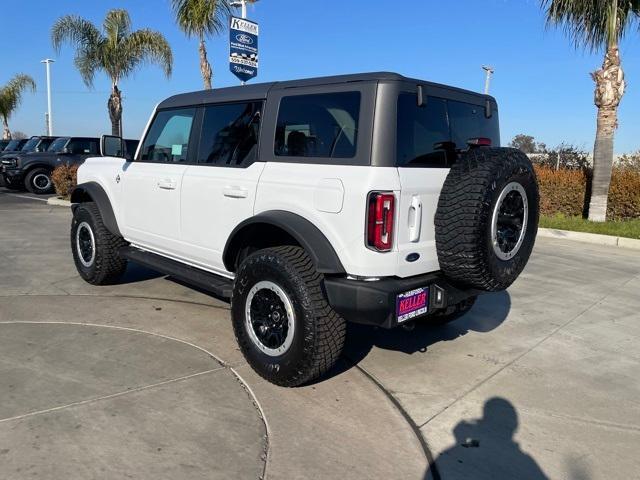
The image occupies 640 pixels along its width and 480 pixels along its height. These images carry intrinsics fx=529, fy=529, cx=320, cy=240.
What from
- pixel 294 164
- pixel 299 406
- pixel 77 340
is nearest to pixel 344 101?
pixel 294 164

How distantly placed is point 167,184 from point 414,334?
2523 millimetres

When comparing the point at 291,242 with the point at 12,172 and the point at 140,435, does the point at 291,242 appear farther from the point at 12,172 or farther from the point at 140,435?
the point at 12,172

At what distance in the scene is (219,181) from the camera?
3.99 meters

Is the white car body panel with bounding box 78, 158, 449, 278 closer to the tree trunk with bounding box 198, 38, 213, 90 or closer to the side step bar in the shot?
the side step bar

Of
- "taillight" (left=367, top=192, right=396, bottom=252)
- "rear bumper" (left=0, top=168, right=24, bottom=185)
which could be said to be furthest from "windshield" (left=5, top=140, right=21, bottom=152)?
"taillight" (left=367, top=192, right=396, bottom=252)

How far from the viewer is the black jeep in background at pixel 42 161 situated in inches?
670

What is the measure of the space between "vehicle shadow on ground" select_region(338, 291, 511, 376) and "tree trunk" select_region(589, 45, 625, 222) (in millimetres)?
7503

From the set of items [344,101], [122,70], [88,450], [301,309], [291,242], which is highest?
[122,70]

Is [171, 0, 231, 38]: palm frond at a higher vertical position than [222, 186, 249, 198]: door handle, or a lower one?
higher

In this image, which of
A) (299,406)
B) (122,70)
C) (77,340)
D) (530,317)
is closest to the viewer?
(299,406)

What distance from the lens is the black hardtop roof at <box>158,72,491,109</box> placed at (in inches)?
127

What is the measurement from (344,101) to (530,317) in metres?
3.27

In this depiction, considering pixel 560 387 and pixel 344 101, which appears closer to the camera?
pixel 344 101

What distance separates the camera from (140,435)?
2885 mm
